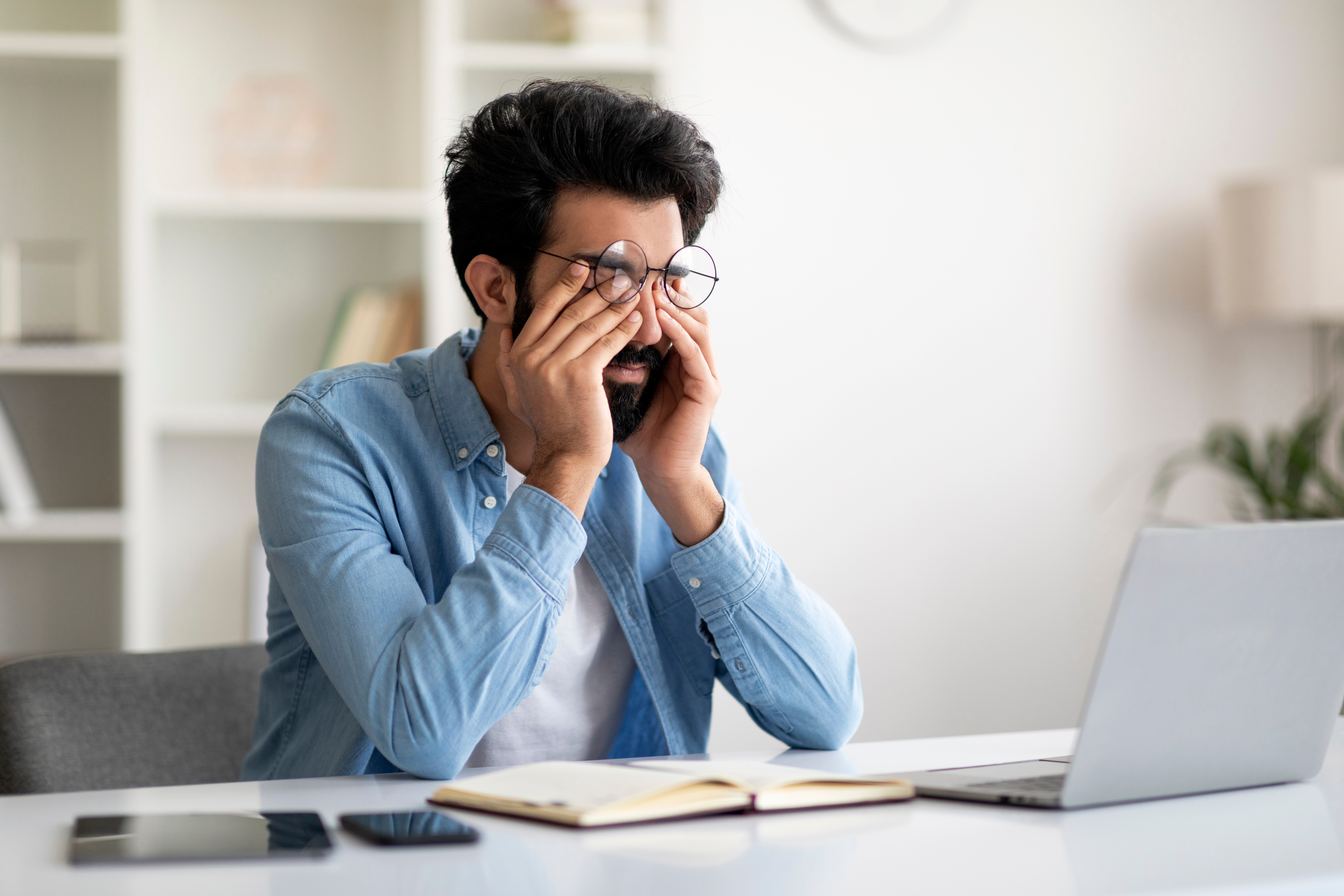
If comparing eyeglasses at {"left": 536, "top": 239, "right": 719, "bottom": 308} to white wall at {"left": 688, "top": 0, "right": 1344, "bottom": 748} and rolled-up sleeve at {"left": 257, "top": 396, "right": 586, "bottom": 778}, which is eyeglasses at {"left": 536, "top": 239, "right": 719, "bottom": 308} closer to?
rolled-up sleeve at {"left": 257, "top": 396, "right": 586, "bottom": 778}

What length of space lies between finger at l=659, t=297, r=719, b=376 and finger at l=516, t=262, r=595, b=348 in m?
0.08

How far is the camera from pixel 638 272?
4.03 feet

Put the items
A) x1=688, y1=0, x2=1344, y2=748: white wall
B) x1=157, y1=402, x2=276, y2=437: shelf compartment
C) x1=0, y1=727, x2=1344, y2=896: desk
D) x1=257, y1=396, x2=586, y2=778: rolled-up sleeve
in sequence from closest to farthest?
x1=0, y1=727, x2=1344, y2=896: desk < x1=257, y1=396, x2=586, y2=778: rolled-up sleeve < x1=157, y1=402, x2=276, y2=437: shelf compartment < x1=688, y1=0, x2=1344, y2=748: white wall

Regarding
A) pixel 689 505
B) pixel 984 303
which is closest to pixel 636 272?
pixel 689 505

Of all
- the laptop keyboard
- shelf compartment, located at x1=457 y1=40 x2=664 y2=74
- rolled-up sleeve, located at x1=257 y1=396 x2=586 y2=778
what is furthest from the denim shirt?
shelf compartment, located at x1=457 y1=40 x2=664 y2=74

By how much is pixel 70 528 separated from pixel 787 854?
2.07m

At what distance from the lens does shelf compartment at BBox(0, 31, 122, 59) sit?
92.1 inches

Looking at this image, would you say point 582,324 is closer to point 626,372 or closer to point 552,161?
point 626,372

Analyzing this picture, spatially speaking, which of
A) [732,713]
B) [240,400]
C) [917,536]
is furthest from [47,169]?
[917,536]

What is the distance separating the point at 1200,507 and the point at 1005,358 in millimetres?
636

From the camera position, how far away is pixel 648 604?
1312mm

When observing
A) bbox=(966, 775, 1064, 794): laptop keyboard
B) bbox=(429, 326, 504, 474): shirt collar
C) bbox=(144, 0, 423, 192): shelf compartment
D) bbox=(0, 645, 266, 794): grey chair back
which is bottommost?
bbox=(0, 645, 266, 794): grey chair back

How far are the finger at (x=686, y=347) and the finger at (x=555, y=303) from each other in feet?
0.28

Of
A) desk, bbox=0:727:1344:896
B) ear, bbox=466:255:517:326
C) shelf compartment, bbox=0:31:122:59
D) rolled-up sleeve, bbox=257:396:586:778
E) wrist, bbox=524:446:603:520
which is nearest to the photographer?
desk, bbox=0:727:1344:896
